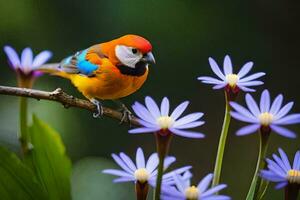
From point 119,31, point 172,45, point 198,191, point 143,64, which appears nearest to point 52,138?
point 198,191

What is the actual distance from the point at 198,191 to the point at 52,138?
0.51 ft

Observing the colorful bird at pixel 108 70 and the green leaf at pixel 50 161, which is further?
the colorful bird at pixel 108 70

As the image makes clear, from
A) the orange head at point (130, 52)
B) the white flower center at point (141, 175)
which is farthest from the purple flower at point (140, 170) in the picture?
the orange head at point (130, 52)

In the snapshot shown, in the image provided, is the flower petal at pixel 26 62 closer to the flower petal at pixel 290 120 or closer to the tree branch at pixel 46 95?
the tree branch at pixel 46 95

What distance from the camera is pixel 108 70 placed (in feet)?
2.91

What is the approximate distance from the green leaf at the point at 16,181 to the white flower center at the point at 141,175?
0.08 meters

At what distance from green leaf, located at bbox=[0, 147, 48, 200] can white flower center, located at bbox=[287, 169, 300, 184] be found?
0.19m

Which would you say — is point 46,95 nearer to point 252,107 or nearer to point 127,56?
point 252,107

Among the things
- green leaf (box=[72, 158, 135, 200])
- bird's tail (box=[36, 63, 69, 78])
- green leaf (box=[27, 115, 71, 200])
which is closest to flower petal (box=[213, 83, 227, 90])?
green leaf (box=[27, 115, 71, 200])

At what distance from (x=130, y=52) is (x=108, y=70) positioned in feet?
0.37

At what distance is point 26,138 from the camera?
486mm

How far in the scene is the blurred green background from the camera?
128 cm

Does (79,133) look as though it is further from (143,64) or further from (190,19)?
(143,64)

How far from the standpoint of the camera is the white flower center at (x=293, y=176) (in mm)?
412
